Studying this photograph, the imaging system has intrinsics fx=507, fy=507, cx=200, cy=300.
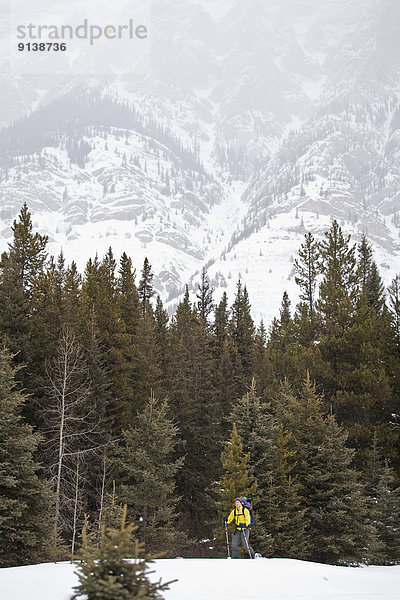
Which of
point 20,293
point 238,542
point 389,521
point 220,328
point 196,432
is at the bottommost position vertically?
point 389,521

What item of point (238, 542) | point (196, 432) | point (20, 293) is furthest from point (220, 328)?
point (238, 542)

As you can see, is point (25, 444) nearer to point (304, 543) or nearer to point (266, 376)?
point (304, 543)

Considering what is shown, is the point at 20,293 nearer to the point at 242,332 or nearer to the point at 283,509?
the point at 283,509

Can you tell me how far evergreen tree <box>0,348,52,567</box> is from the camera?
12.4 m

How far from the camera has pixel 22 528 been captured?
42.6 ft

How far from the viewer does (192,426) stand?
29656 millimetres

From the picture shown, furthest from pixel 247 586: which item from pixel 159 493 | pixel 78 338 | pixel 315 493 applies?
pixel 78 338

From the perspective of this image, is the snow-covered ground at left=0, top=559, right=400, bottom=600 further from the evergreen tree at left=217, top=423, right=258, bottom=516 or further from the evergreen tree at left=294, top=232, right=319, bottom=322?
the evergreen tree at left=294, top=232, right=319, bottom=322

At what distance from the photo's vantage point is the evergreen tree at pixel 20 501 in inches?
488

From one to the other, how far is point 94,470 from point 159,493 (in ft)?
19.5

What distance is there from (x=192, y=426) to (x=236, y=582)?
2090 centimetres

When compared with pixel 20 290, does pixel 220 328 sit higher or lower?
higher

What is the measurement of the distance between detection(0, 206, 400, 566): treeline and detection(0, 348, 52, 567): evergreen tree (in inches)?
1.9

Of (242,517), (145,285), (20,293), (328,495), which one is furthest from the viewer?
(145,285)
